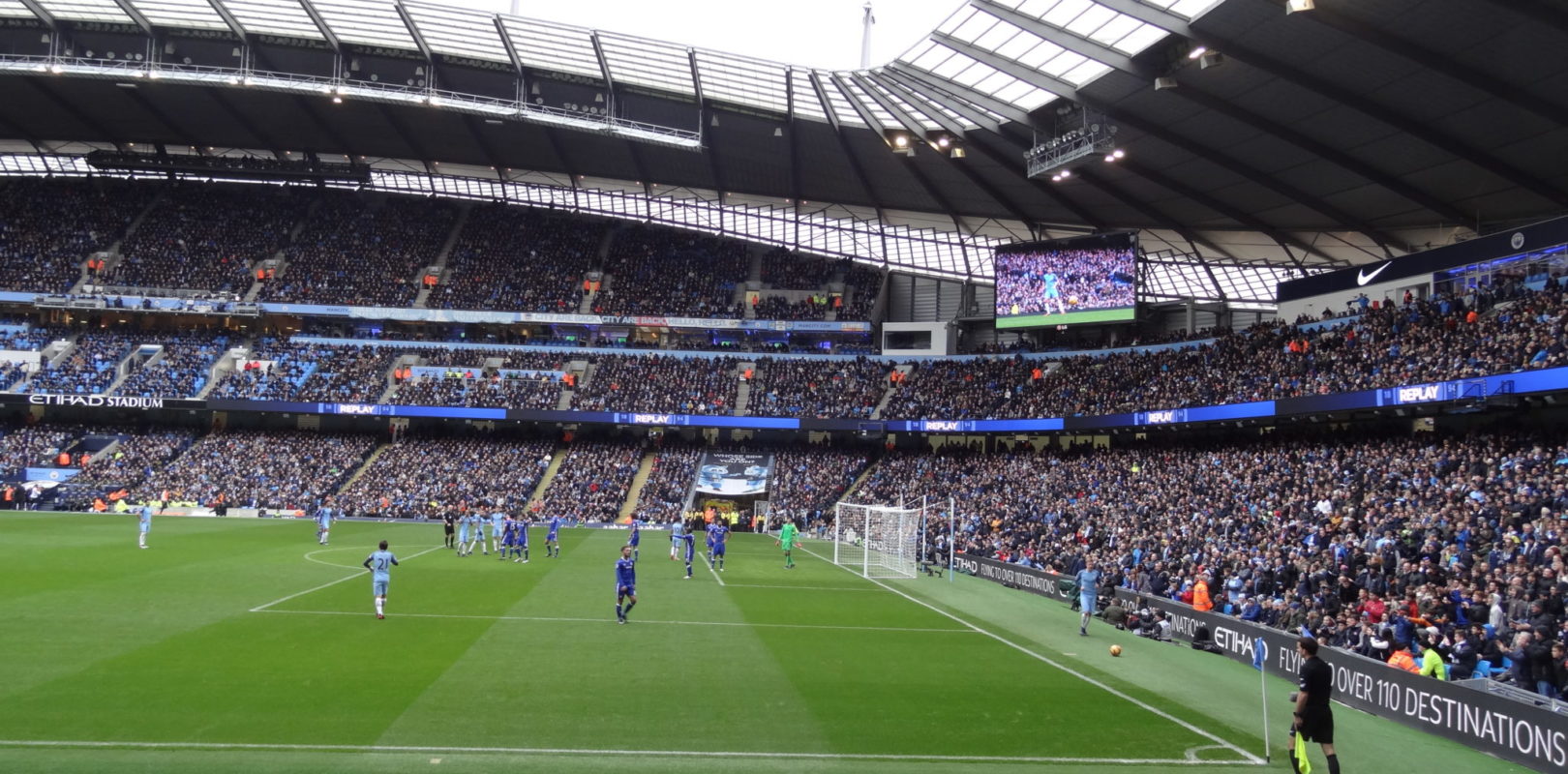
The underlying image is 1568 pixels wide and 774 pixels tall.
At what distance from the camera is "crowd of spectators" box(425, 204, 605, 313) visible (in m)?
67.0

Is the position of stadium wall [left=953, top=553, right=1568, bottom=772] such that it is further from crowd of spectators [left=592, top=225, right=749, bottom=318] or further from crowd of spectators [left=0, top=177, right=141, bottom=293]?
crowd of spectators [left=0, top=177, right=141, bottom=293]

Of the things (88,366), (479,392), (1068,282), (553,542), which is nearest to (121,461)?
(88,366)

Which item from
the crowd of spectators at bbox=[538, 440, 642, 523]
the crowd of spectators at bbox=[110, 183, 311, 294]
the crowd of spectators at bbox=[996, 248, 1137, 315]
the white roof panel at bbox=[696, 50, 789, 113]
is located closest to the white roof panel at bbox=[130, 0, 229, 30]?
the white roof panel at bbox=[696, 50, 789, 113]

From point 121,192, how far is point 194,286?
13.0 meters

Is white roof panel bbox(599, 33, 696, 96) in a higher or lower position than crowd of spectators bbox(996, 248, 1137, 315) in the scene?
higher

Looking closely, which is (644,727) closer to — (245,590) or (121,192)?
(245,590)

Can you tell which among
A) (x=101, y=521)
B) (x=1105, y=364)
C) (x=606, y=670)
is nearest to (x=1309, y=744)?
(x=606, y=670)

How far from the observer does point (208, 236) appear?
229 ft

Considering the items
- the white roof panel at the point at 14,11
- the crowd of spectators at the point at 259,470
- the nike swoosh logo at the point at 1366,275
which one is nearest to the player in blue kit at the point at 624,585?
the nike swoosh logo at the point at 1366,275

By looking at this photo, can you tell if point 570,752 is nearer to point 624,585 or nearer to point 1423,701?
point 624,585

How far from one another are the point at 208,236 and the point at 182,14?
2960cm

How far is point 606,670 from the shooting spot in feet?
49.8

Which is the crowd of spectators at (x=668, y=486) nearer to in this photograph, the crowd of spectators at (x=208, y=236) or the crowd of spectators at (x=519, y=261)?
the crowd of spectators at (x=519, y=261)

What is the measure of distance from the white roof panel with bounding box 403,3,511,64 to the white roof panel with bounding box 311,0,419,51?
2.99 feet
